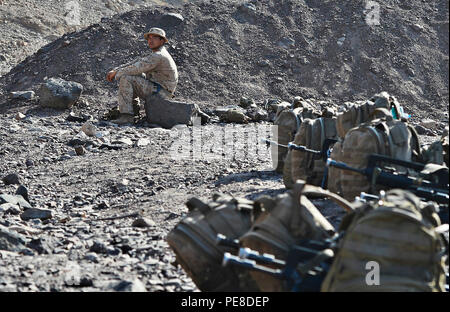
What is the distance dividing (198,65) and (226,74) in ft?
2.18

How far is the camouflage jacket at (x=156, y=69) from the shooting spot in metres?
10.8

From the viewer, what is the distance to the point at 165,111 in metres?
11.1

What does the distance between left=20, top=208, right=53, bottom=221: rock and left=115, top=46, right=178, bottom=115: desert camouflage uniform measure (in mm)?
5226

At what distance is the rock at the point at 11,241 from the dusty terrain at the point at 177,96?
0.02 m

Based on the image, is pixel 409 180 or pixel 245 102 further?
pixel 245 102

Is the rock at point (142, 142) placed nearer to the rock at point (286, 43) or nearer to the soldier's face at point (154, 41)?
Answer: the soldier's face at point (154, 41)

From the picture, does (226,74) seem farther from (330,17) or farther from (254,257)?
(254,257)

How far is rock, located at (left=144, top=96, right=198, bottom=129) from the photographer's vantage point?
36.2ft

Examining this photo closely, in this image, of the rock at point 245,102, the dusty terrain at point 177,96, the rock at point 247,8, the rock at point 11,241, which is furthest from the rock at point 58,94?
the rock at point 11,241

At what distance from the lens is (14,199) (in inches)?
248

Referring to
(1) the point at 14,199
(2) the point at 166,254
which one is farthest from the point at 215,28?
(2) the point at 166,254

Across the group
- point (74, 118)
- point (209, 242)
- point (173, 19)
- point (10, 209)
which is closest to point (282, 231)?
point (209, 242)

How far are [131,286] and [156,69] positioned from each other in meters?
7.73

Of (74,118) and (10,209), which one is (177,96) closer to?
(74,118)
